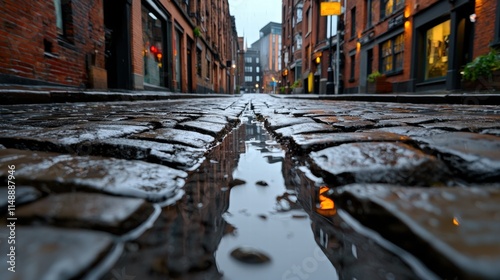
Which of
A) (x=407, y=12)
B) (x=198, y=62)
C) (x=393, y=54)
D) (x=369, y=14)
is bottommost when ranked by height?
(x=393, y=54)

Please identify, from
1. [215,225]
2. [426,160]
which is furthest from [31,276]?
[426,160]

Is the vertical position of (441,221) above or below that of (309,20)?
below

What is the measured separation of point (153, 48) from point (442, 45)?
1002 centimetres

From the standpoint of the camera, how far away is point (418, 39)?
1175 cm

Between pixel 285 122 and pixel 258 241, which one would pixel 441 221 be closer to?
pixel 258 241

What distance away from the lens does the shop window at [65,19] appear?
6.23 metres

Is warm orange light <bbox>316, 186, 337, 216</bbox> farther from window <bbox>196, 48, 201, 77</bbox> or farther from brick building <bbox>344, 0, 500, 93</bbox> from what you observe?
window <bbox>196, 48, 201, 77</bbox>

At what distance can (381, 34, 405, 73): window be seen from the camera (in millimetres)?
13336

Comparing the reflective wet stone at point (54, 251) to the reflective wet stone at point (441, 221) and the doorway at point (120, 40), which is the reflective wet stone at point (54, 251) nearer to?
the reflective wet stone at point (441, 221)

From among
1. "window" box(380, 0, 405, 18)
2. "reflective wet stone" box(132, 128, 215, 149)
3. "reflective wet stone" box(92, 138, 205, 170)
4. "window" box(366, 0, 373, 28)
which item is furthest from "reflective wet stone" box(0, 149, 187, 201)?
"window" box(366, 0, 373, 28)

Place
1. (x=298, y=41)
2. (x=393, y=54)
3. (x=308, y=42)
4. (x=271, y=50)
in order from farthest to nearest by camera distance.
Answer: (x=271, y=50) → (x=298, y=41) → (x=308, y=42) → (x=393, y=54)

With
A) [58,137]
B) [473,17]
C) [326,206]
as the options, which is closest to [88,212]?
[326,206]

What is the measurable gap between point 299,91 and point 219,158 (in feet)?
91.2

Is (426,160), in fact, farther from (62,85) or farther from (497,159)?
(62,85)
